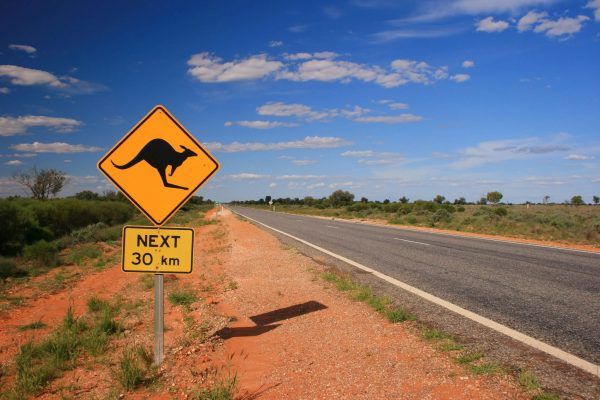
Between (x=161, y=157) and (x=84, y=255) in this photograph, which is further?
(x=84, y=255)

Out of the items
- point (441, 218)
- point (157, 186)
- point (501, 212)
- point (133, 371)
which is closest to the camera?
point (133, 371)

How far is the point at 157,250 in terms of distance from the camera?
14.3 feet

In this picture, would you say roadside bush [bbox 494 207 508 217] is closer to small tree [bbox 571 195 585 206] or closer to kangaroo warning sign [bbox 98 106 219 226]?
kangaroo warning sign [bbox 98 106 219 226]

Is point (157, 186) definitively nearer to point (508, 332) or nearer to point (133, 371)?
point (133, 371)

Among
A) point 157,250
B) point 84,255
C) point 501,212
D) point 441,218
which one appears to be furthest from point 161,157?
point 501,212

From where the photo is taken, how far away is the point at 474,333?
16.6ft

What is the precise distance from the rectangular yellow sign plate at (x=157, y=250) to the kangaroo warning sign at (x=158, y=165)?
0.49ft

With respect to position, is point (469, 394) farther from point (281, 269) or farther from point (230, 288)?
point (281, 269)

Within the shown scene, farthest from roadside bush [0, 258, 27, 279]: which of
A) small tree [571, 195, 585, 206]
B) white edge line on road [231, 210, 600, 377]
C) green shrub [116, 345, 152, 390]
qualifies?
small tree [571, 195, 585, 206]

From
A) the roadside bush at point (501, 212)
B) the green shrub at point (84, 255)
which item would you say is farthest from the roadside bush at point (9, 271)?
the roadside bush at point (501, 212)

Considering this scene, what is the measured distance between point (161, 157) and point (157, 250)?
0.92 meters

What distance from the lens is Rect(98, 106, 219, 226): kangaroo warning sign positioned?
14.2 feet

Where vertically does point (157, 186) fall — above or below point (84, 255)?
above

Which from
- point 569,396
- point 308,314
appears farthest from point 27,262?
point 569,396
